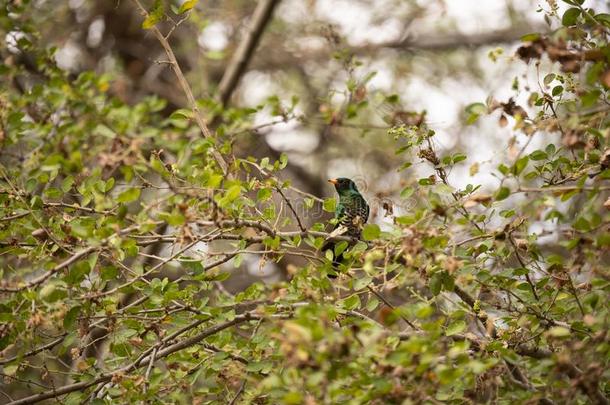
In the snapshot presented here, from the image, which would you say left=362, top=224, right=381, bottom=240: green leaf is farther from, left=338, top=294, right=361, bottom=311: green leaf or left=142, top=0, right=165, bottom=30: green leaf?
left=142, top=0, right=165, bottom=30: green leaf

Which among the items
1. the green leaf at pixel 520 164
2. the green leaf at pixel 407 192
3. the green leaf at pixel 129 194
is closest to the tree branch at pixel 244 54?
the green leaf at pixel 407 192

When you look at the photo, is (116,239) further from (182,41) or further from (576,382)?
(182,41)

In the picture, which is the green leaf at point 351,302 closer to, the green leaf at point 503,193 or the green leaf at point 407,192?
the green leaf at point 407,192

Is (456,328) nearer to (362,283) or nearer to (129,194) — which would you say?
(362,283)

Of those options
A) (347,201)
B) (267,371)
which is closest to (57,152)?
(267,371)

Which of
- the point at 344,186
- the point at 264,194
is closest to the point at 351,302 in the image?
the point at 264,194

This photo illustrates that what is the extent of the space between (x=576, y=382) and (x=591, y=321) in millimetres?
208

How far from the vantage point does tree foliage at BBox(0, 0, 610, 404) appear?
7.03 ft

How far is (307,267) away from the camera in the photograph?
108 inches

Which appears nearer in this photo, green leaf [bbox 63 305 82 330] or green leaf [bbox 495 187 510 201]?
green leaf [bbox 495 187 510 201]

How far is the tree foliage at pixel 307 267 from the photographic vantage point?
2143mm

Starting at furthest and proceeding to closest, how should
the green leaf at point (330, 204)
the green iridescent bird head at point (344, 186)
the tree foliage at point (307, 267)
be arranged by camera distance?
the green iridescent bird head at point (344, 186) < the green leaf at point (330, 204) < the tree foliage at point (307, 267)

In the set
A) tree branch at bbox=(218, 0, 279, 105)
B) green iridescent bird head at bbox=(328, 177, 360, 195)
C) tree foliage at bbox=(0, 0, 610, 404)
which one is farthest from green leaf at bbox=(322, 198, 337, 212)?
tree branch at bbox=(218, 0, 279, 105)

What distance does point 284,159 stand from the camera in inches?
116
